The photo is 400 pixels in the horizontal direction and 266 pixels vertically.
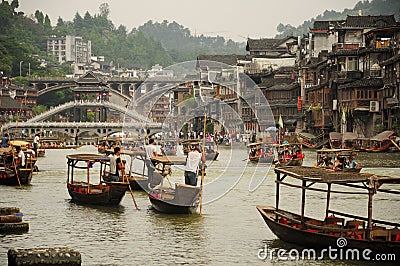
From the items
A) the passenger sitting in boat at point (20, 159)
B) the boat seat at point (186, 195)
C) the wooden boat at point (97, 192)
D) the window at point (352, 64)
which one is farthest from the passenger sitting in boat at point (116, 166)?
the window at point (352, 64)

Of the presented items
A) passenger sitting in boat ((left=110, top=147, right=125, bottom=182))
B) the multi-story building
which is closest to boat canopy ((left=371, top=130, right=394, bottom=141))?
the multi-story building

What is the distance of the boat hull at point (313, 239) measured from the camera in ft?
58.9

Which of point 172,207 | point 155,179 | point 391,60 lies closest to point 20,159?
point 155,179

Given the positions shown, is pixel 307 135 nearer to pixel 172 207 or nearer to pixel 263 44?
pixel 263 44

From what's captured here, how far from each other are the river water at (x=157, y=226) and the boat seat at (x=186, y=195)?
497mm

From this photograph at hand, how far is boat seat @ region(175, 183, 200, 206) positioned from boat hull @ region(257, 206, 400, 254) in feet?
12.8

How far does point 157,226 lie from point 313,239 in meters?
6.29

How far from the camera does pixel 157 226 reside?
24.2 m

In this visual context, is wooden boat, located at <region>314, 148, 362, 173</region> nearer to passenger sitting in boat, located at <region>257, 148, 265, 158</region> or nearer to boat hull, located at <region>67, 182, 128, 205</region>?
passenger sitting in boat, located at <region>257, 148, 265, 158</region>

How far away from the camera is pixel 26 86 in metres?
137

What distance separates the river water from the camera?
20.3 m

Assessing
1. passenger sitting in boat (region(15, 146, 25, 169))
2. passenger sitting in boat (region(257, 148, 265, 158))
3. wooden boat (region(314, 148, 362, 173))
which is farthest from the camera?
passenger sitting in boat (region(257, 148, 265, 158))

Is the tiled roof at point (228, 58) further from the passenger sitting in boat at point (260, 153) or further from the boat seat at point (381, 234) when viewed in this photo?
the boat seat at point (381, 234)

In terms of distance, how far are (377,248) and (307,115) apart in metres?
62.7
